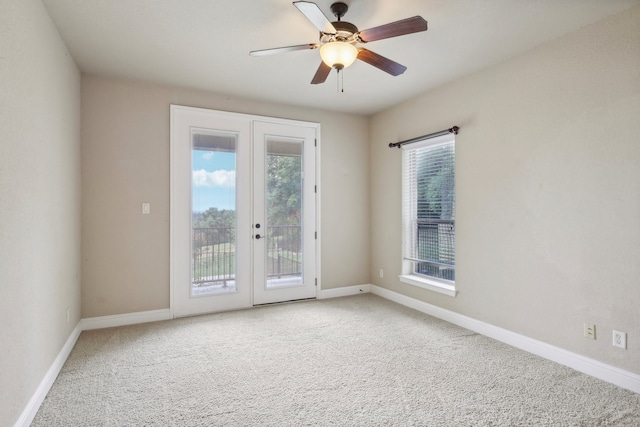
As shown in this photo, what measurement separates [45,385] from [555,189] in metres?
3.98

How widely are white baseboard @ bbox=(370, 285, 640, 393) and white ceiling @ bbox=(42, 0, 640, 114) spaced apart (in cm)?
249

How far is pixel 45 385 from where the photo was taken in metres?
2.22

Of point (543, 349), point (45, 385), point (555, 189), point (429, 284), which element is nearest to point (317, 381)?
point (45, 385)

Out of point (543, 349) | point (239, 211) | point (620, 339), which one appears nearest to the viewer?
point (620, 339)

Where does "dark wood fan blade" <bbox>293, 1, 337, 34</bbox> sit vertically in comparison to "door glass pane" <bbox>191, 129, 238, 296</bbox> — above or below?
above

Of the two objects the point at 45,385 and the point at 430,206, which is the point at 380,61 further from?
the point at 45,385

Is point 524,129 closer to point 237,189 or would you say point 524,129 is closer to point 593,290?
point 593,290

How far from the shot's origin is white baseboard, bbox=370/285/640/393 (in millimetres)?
2326

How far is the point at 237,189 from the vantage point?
4.09 meters

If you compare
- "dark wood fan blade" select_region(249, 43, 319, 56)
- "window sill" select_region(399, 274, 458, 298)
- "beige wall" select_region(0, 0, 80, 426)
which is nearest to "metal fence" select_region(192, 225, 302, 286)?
"beige wall" select_region(0, 0, 80, 426)

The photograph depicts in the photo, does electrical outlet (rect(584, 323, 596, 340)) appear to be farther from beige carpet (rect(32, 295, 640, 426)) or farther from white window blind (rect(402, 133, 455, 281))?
white window blind (rect(402, 133, 455, 281))

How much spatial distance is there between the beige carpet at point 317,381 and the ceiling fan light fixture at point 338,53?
226 cm

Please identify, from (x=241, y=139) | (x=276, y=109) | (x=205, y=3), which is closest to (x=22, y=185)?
(x=205, y=3)

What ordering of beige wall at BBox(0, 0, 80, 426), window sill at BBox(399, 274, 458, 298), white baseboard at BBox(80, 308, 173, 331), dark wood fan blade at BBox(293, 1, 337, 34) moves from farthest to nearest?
window sill at BBox(399, 274, 458, 298)
white baseboard at BBox(80, 308, 173, 331)
dark wood fan blade at BBox(293, 1, 337, 34)
beige wall at BBox(0, 0, 80, 426)
